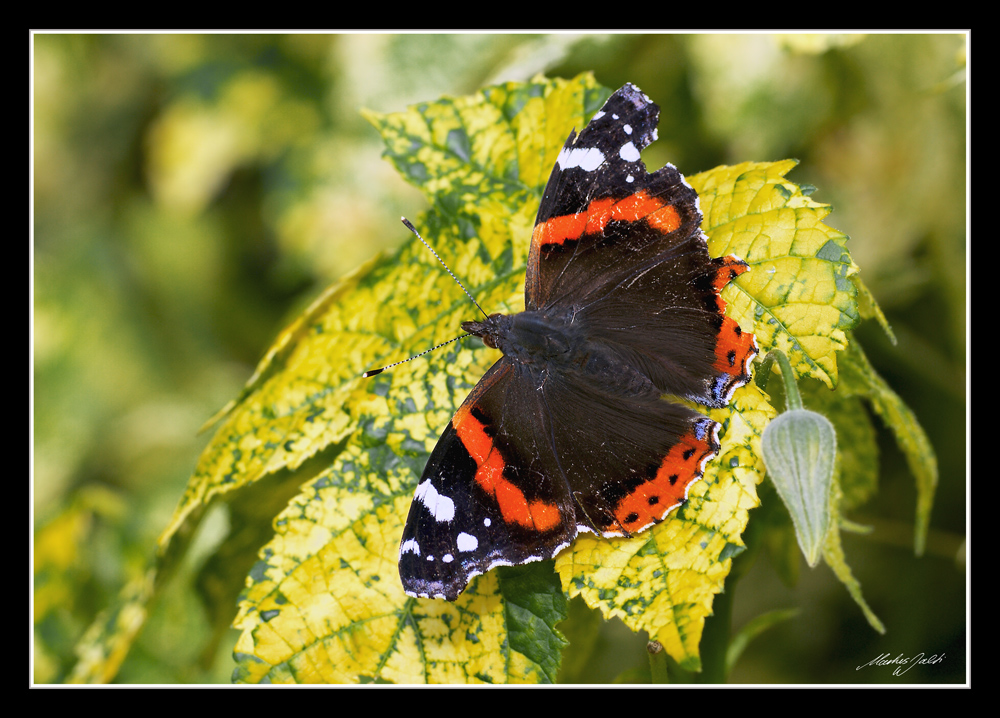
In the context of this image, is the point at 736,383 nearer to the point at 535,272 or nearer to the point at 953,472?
the point at 535,272

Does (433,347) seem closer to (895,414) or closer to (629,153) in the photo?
(629,153)

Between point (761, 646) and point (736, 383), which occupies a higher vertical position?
point (736, 383)

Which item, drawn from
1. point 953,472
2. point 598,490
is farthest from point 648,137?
point 953,472

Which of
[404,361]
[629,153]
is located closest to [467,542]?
[404,361]

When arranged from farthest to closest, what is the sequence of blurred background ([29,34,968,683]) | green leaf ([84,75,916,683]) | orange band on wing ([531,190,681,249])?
blurred background ([29,34,968,683]) → orange band on wing ([531,190,681,249]) → green leaf ([84,75,916,683])
